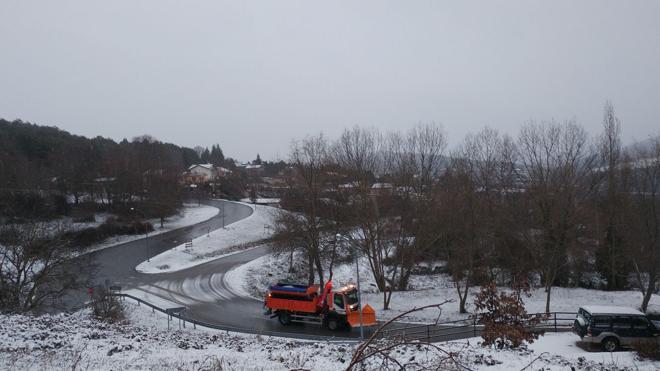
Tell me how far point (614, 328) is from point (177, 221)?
55.8 m

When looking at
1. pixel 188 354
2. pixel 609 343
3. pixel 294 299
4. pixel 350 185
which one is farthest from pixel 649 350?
pixel 350 185

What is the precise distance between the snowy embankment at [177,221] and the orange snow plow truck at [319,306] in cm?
2897

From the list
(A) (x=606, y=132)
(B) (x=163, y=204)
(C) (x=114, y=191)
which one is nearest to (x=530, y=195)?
(A) (x=606, y=132)

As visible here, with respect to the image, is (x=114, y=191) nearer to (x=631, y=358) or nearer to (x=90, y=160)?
(x=90, y=160)

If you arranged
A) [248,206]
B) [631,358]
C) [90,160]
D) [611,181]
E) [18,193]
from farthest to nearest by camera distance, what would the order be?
[248,206]
[90,160]
[18,193]
[611,181]
[631,358]

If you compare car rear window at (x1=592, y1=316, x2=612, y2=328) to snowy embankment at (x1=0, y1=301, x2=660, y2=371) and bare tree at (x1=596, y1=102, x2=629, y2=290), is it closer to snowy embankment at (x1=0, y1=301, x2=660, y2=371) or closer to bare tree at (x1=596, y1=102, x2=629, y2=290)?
snowy embankment at (x1=0, y1=301, x2=660, y2=371)

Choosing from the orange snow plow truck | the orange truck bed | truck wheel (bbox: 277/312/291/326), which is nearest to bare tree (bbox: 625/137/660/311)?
Answer: the orange snow plow truck

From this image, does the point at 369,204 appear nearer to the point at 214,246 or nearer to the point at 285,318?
the point at 285,318

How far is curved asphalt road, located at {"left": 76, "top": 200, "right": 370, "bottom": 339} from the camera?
71.0 feet

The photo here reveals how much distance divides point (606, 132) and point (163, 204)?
51.0 meters

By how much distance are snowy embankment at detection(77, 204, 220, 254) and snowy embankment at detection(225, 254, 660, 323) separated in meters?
18.5

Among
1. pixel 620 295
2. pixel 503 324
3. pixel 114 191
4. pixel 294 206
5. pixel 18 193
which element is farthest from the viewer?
pixel 114 191

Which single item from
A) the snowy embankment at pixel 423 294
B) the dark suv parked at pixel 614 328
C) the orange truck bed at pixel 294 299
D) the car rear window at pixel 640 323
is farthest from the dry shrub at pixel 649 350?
the orange truck bed at pixel 294 299

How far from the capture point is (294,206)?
110 ft
